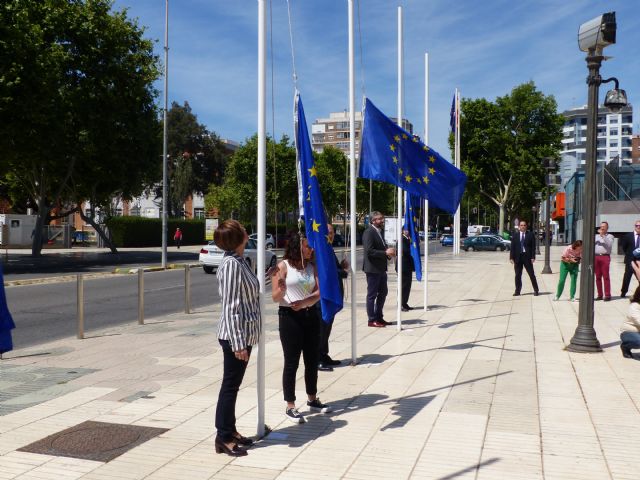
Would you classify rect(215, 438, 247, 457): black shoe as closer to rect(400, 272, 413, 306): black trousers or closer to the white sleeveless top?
the white sleeveless top

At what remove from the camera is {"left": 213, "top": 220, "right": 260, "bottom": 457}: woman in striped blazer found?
15.4 feet

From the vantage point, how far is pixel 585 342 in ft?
28.6

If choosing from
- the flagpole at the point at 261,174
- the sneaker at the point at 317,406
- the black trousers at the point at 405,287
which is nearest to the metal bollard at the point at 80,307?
the sneaker at the point at 317,406

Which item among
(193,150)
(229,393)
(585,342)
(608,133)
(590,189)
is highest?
(608,133)

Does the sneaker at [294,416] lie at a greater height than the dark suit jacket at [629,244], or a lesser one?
lesser

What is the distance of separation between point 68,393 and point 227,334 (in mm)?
2772

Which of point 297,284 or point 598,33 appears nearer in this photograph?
point 297,284

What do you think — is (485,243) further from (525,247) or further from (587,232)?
(587,232)

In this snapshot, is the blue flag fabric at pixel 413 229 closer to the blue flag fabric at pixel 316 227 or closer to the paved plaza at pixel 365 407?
the paved plaza at pixel 365 407

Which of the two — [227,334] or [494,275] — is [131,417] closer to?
[227,334]

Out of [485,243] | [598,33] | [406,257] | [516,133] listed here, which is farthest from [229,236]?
[516,133]

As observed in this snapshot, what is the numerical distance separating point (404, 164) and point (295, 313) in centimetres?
410

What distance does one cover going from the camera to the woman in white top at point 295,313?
5500mm

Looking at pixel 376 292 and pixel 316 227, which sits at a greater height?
pixel 316 227
